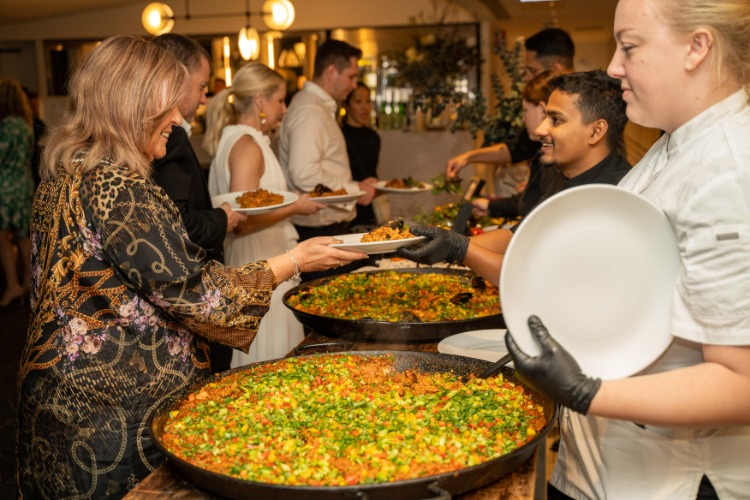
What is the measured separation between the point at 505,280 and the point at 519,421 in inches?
17.7

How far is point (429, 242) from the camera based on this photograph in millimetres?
2215

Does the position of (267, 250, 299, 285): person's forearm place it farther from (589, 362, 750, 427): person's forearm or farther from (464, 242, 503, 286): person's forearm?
(589, 362, 750, 427): person's forearm

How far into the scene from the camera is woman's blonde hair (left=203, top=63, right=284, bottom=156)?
4012 millimetres

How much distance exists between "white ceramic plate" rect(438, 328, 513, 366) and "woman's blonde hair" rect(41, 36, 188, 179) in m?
0.99

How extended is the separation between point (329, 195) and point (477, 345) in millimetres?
2078

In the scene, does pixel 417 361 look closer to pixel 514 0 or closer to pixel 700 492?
pixel 700 492

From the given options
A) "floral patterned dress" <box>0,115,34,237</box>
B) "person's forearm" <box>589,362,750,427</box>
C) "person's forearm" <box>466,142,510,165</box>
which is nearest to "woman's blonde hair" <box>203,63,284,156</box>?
"person's forearm" <box>466,142,510,165</box>

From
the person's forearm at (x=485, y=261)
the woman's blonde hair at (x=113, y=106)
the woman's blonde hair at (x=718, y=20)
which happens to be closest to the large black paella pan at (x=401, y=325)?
the person's forearm at (x=485, y=261)

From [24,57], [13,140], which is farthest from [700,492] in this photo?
[24,57]

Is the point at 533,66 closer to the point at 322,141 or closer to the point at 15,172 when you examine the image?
the point at 322,141

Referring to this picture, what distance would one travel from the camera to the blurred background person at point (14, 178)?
6.58 m

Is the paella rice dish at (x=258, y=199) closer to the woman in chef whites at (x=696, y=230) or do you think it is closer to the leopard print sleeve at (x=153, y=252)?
the leopard print sleeve at (x=153, y=252)

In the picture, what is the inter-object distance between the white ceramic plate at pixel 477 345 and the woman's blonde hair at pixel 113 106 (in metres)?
0.99

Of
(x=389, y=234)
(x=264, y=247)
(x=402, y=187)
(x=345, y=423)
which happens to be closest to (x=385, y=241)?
(x=389, y=234)
